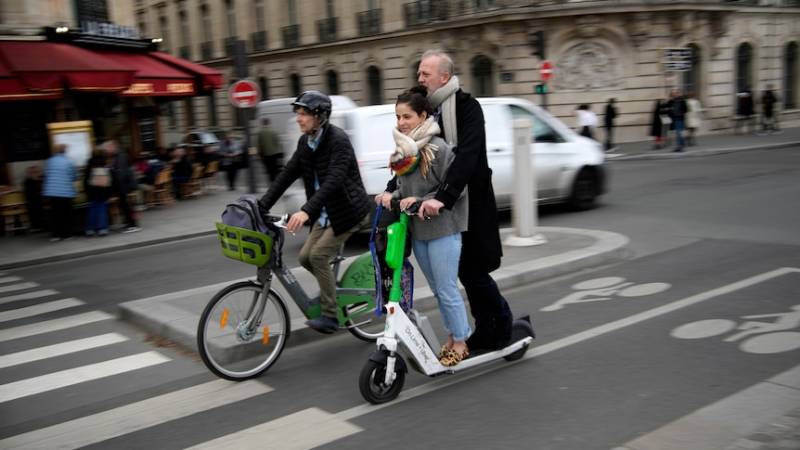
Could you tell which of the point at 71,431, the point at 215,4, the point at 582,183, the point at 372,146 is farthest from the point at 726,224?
the point at 215,4

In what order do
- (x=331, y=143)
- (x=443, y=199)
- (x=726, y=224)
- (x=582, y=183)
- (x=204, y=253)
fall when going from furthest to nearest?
(x=582, y=183)
(x=204, y=253)
(x=726, y=224)
(x=331, y=143)
(x=443, y=199)

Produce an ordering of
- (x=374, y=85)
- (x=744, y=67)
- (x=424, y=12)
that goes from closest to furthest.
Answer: (x=424, y=12) < (x=744, y=67) < (x=374, y=85)

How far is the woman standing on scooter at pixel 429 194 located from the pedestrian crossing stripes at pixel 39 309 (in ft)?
15.9

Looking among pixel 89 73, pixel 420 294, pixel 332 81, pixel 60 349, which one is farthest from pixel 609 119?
pixel 60 349

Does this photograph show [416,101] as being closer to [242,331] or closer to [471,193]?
[471,193]

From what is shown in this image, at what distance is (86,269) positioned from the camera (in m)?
10.1

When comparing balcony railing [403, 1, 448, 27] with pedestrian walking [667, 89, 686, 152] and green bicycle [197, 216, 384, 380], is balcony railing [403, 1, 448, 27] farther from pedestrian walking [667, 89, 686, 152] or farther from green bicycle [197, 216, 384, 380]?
green bicycle [197, 216, 384, 380]

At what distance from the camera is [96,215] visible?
12555 millimetres

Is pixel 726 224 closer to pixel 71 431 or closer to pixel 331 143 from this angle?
pixel 331 143

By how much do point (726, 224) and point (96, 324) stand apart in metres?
7.37

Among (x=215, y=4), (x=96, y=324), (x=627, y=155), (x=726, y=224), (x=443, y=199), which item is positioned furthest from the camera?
(x=215, y=4)

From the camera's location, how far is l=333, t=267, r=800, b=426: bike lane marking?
426 centimetres

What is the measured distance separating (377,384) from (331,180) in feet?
4.38

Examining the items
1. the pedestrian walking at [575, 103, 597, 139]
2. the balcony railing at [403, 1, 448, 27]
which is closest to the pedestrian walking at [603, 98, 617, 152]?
the pedestrian walking at [575, 103, 597, 139]
